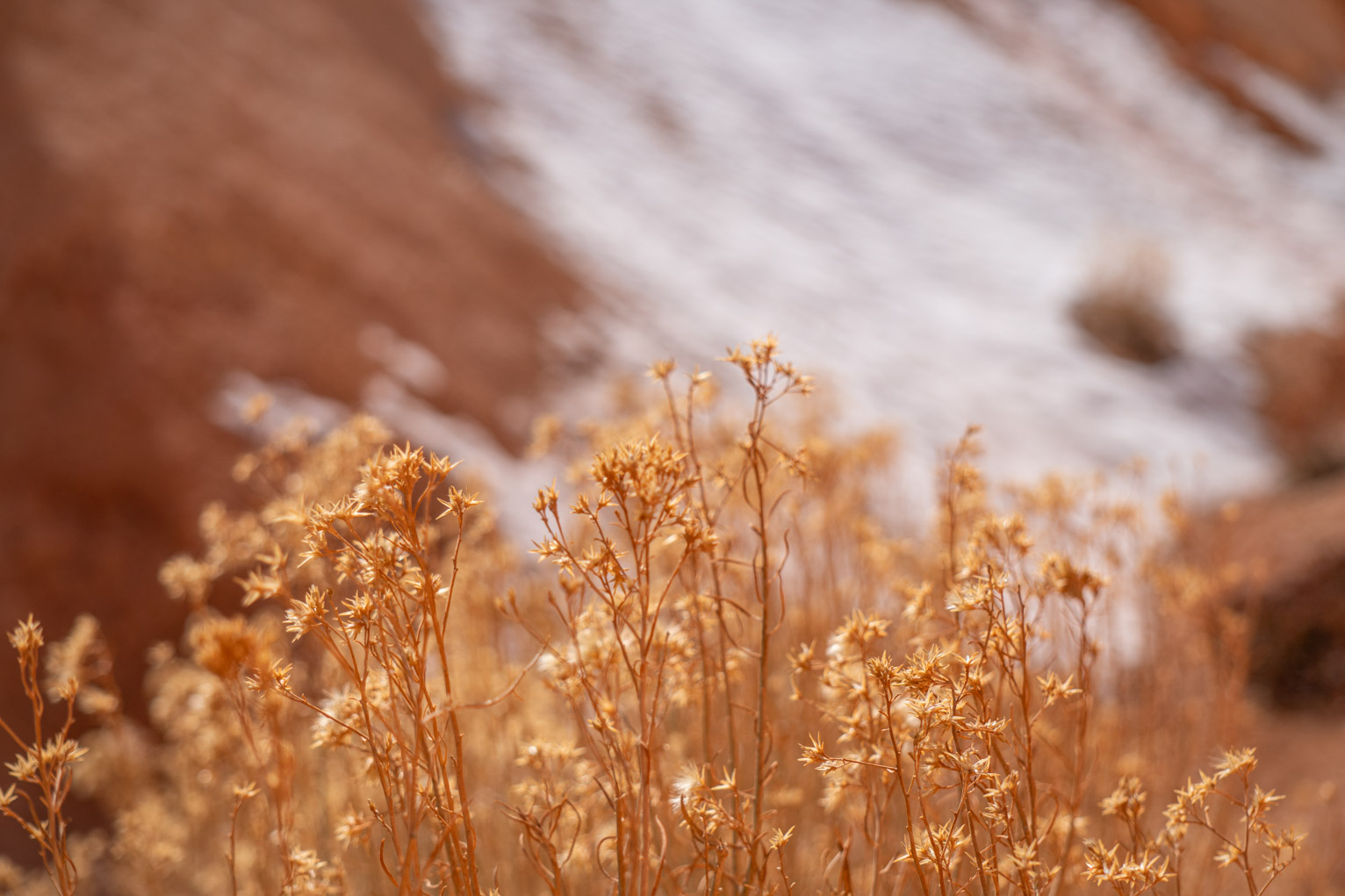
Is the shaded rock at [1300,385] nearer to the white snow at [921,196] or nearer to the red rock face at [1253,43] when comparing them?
the white snow at [921,196]

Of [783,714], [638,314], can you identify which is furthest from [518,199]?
[783,714]

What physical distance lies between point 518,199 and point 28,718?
4703 mm

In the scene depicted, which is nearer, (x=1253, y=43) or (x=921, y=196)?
(x=921, y=196)

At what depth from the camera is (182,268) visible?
399 centimetres

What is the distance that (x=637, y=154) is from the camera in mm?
7648

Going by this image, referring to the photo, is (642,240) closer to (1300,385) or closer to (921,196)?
(921,196)

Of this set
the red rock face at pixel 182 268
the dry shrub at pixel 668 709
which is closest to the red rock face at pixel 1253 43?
the red rock face at pixel 182 268

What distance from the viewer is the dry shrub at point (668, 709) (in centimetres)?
89

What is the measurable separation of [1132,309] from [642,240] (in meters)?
4.49

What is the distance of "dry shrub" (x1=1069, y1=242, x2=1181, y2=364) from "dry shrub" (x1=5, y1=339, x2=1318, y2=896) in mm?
4994

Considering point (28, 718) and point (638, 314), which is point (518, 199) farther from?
point (28, 718)

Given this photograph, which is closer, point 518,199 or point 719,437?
point 719,437

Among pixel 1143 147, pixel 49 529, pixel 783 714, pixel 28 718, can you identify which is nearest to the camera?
pixel 783 714

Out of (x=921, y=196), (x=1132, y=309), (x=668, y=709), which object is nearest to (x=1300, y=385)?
(x=1132, y=309)
